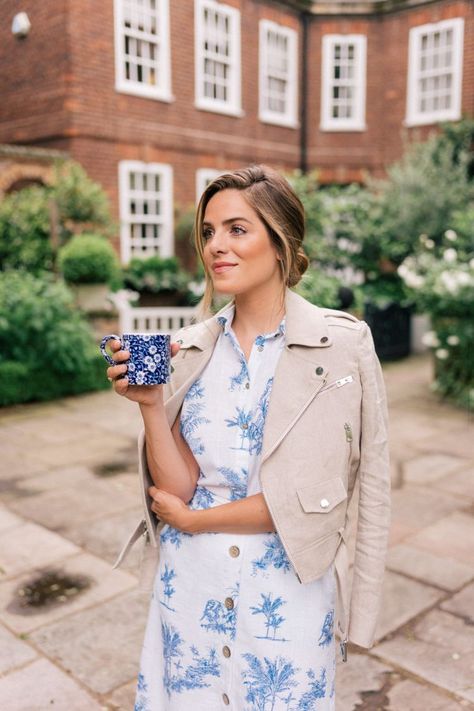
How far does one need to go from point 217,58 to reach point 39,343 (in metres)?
6.96

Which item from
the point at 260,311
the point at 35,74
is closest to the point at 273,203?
the point at 260,311

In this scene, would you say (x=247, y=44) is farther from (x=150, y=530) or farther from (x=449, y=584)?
(x=150, y=530)

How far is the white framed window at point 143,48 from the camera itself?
9555mm

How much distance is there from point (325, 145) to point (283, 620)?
1458cm

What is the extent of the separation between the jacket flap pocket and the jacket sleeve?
0.09 m

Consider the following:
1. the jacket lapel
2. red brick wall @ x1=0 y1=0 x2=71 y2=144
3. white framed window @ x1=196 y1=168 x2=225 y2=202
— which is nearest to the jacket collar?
the jacket lapel

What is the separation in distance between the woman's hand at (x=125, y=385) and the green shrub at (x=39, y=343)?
5902 mm

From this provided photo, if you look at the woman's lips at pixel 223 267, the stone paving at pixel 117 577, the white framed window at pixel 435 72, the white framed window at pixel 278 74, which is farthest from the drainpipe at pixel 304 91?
the woman's lips at pixel 223 267

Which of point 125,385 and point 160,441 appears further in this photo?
point 160,441

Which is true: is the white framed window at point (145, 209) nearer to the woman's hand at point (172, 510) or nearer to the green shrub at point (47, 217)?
the green shrub at point (47, 217)

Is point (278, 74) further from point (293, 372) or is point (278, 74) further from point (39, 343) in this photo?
point (293, 372)

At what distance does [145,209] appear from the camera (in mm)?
12359

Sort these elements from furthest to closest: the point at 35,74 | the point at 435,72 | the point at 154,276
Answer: the point at 435,72
the point at 154,276
the point at 35,74

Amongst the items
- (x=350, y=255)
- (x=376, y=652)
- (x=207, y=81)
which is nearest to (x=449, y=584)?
(x=376, y=652)
